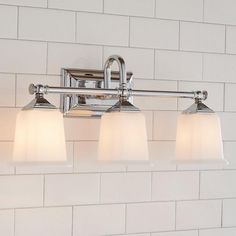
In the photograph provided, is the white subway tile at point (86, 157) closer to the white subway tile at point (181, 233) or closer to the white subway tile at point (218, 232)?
the white subway tile at point (181, 233)

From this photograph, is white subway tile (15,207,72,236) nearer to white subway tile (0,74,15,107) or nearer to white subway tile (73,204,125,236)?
white subway tile (73,204,125,236)

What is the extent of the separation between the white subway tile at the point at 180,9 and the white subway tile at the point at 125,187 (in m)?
0.44

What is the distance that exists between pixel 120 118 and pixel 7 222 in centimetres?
40

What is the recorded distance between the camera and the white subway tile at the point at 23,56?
133 cm

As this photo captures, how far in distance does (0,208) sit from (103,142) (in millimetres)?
321

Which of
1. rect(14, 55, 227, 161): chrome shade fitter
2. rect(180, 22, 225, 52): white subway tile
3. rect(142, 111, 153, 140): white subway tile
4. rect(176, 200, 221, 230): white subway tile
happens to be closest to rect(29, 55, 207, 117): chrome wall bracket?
rect(14, 55, 227, 161): chrome shade fitter

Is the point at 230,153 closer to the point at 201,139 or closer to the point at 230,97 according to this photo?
the point at 230,97

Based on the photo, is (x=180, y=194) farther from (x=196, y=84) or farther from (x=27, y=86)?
(x=27, y=86)

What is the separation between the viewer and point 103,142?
1224 mm

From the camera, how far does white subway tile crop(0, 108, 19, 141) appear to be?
1337 mm

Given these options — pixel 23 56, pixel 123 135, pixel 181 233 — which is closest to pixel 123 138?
pixel 123 135

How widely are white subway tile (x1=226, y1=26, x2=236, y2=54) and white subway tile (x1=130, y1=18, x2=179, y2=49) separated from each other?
16cm

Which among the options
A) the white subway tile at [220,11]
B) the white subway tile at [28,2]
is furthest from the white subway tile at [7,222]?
the white subway tile at [220,11]

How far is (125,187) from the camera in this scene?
1.46 meters
